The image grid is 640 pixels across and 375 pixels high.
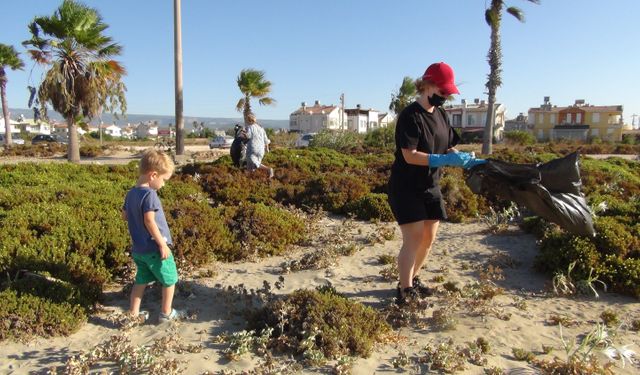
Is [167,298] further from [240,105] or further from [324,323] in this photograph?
[240,105]

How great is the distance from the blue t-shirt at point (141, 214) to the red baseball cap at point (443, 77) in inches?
78.5

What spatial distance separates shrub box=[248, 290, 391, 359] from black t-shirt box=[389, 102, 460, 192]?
0.91m

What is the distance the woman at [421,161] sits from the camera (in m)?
3.42

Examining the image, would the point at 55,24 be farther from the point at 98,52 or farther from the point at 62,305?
the point at 62,305

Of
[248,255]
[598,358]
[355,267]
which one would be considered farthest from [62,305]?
[598,358]

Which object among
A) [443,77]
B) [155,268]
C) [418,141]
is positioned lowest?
[155,268]

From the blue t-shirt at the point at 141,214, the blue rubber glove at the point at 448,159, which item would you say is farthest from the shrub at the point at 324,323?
the blue rubber glove at the point at 448,159

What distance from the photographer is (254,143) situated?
32.2 feet

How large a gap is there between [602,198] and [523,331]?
4.20m

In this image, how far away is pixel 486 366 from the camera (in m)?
3.16

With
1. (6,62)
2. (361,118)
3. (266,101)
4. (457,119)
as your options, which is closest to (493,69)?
(266,101)

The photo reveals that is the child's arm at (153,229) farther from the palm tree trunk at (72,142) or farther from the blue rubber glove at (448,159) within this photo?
the palm tree trunk at (72,142)

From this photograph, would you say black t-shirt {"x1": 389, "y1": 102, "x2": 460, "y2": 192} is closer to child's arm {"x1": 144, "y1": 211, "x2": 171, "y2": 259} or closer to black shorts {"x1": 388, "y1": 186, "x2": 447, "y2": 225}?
black shorts {"x1": 388, "y1": 186, "x2": 447, "y2": 225}

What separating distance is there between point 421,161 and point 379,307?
4.29 ft
